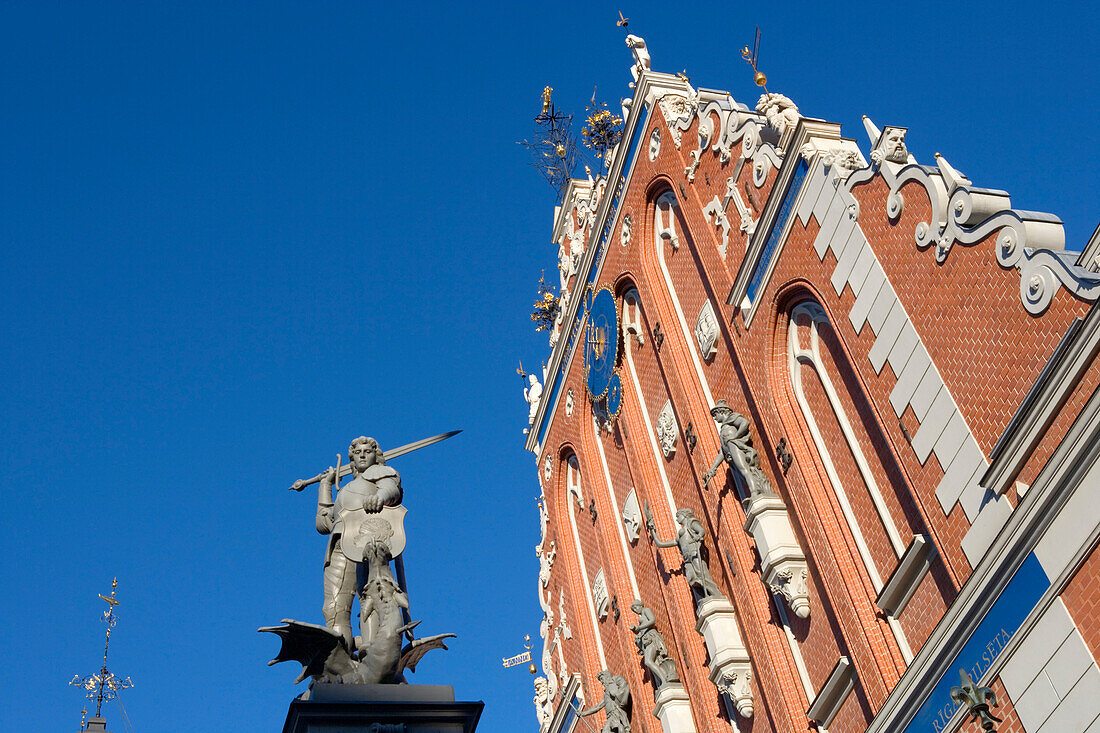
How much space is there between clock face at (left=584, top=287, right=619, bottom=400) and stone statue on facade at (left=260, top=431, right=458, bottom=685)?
1143 cm

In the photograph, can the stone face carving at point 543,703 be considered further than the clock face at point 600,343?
Yes

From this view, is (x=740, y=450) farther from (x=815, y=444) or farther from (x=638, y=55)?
(x=638, y=55)

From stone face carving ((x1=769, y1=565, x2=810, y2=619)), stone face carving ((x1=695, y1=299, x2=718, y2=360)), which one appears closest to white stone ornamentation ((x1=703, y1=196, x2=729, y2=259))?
stone face carving ((x1=695, y1=299, x2=718, y2=360))

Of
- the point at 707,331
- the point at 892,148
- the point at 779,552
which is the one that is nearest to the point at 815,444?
the point at 779,552

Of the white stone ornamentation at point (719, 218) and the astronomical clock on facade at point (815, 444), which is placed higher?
the white stone ornamentation at point (719, 218)

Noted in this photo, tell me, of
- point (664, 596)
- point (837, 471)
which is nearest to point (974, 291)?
point (837, 471)

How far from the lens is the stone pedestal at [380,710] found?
7383 mm

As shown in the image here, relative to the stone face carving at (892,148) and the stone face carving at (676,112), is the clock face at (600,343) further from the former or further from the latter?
the stone face carving at (892,148)

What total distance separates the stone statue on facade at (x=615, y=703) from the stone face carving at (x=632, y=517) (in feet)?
7.58

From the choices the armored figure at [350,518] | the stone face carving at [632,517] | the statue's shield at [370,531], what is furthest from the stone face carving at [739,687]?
the statue's shield at [370,531]

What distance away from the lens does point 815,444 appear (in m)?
14.1

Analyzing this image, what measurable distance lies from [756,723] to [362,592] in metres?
7.93

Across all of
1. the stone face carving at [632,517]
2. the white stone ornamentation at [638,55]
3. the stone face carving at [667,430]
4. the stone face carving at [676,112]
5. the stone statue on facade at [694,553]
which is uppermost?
the white stone ornamentation at [638,55]

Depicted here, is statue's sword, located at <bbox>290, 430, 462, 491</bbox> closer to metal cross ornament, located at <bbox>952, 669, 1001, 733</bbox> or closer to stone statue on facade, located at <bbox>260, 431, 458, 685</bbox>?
stone statue on facade, located at <bbox>260, 431, 458, 685</bbox>
